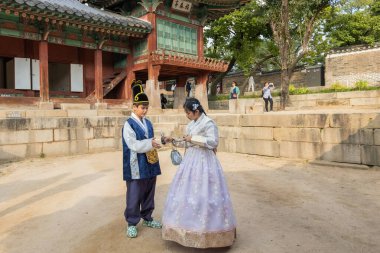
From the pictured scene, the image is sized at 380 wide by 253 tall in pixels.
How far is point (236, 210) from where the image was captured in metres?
4.49

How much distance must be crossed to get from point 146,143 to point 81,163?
5696mm

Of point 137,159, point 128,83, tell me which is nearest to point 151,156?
point 137,159

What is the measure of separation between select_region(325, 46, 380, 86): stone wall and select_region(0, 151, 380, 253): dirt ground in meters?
15.4

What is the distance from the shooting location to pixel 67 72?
1521 centimetres

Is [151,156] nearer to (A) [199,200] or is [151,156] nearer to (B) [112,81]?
(A) [199,200]

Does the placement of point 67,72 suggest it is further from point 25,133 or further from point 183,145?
point 183,145

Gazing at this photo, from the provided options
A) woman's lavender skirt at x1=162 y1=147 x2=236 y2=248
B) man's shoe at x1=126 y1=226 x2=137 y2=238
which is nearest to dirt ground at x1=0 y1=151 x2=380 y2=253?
man's shoe at x1=126 y1=226 x2=137 y2=238

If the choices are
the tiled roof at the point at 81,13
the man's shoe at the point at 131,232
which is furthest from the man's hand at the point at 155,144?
the tiled roof at the point at 81,13

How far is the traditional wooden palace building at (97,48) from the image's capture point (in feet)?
40.7

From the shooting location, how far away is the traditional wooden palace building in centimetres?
1241

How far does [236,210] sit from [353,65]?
1987 centimetres

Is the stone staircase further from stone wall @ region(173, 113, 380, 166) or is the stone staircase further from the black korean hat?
the black korean hat

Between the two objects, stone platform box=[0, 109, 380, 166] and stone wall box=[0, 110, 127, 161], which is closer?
stone platform box=[0, 109, 380, 166]

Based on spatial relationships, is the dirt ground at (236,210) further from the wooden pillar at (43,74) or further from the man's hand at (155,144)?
the wooden pillar at (43,74)
